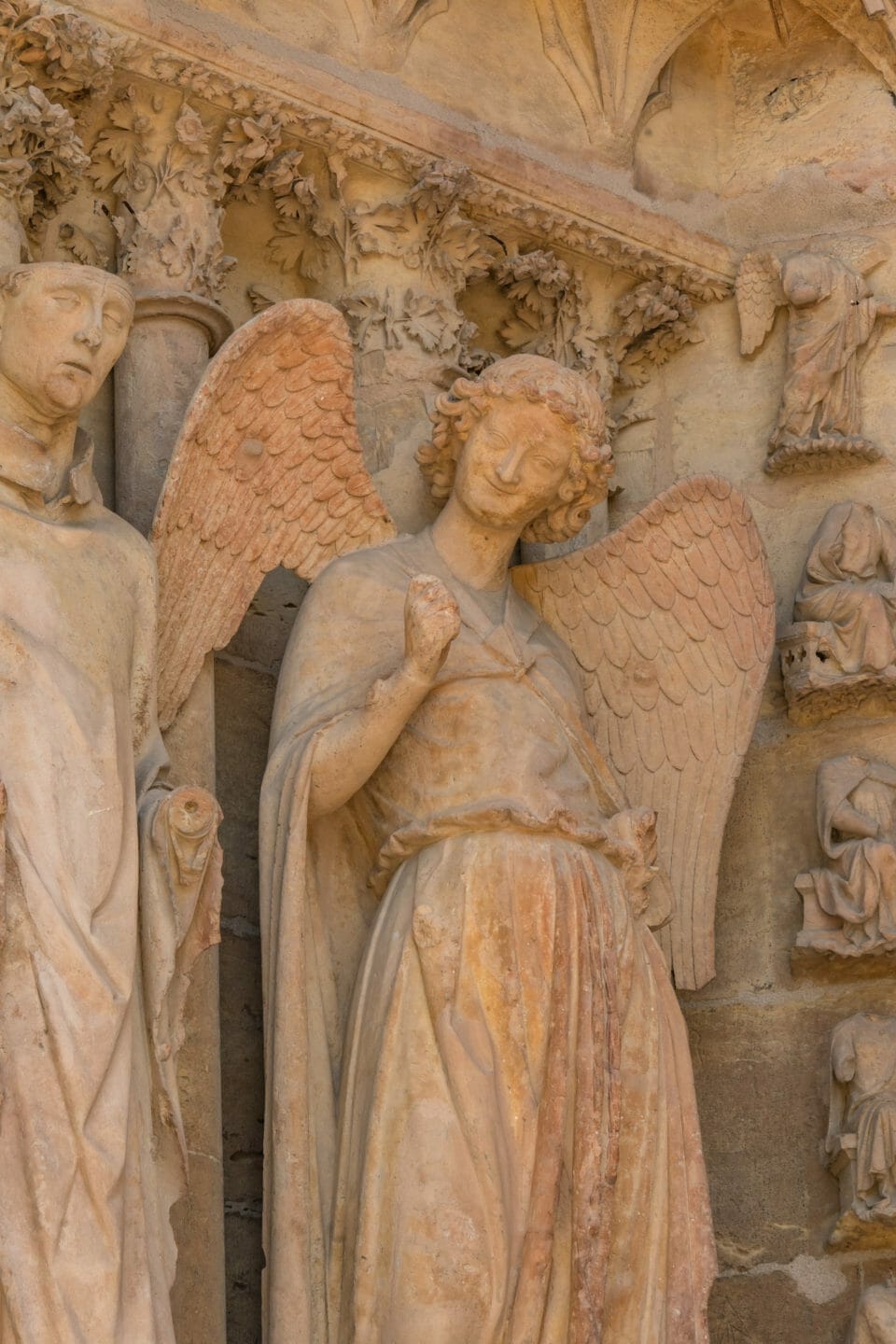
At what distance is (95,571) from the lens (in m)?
6.98

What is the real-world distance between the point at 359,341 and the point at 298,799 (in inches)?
59.6

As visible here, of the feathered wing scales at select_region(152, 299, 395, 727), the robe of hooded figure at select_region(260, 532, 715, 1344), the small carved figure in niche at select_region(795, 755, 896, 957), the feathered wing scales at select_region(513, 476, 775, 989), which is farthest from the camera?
the small carved figure in niche at select_region(795, 755, 896, 957)

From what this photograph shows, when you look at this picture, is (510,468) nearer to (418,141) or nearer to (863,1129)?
(418,141)

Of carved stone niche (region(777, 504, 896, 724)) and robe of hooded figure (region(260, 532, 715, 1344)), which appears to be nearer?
robe of hooded figure (region(260, 532, 715, 1344))

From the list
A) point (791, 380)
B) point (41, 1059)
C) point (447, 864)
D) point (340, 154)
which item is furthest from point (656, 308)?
point (41, 1059)

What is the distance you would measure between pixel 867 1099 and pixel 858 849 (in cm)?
60

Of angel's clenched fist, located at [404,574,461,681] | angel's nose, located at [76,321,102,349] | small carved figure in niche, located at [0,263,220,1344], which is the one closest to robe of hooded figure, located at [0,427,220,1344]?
small carved figure in niche, located at [0,263,220,1344]

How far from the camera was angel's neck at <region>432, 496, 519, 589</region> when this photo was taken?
25.0ft

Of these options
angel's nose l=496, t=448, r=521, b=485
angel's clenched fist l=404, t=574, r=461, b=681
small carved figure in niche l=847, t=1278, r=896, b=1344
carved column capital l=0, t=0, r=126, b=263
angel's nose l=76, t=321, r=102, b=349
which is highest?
carved column capital l=0, t=0, r=126, b=263

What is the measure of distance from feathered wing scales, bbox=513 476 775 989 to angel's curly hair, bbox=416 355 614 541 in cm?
28

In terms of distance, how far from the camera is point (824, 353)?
8.58 m

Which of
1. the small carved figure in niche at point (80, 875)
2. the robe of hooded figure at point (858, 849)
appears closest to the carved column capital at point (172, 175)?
the small carved figure in niche at point (80, 875)

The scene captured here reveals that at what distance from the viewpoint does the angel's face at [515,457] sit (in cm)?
752

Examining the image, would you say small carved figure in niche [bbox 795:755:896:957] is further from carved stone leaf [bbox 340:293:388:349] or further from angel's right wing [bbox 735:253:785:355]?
carved stone leaf [bbox 340:293:388:349]
